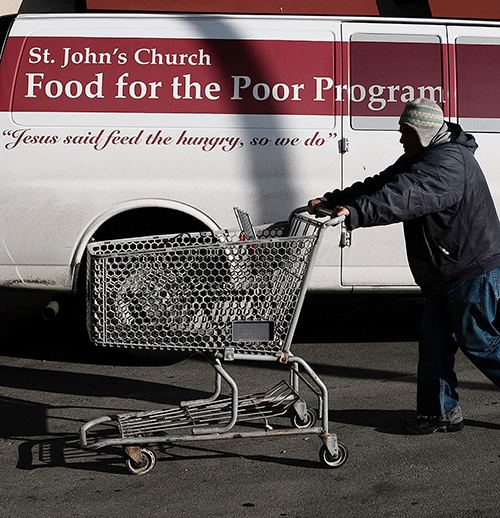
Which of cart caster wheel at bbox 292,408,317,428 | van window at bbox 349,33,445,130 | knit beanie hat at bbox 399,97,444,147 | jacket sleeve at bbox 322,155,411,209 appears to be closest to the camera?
knit beanie hat at bbox 399,97,444,147

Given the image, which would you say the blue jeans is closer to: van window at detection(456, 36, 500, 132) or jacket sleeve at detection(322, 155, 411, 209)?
jacket sleeve at detection(322, 155, 411, 209)

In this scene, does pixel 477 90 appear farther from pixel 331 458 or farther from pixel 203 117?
pixel 331 458

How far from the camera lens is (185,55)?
5273 millimetres

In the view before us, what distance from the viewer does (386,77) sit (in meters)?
5.38

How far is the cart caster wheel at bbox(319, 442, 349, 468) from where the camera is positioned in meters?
3.81

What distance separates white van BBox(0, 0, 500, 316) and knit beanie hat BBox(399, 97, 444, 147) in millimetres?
1421

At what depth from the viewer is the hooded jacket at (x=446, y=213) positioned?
3744 millimetres

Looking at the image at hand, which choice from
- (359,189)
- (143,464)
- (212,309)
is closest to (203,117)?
(359,189)

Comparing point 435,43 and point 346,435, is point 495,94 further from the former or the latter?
point 346,435

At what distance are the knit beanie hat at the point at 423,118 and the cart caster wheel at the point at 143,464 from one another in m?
1.97

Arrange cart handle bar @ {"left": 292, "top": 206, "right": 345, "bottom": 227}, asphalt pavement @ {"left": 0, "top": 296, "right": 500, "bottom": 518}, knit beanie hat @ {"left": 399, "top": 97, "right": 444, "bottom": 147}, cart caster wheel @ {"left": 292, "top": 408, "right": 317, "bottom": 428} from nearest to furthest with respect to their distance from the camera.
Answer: asphalt pavement @ {"left": 0, "top": 296, "right": 500, "bottom": 518} < cart handle bar @ {"left": 292, "top": 206, "right": 345, "bottom": 227} < knit beanie hat @ {"left": 399, "top": 97, "right": 444, "bottom": 147} < cart caster wheel @ {"left": 292, "top": 408, "right": 317, "bottom": 428}

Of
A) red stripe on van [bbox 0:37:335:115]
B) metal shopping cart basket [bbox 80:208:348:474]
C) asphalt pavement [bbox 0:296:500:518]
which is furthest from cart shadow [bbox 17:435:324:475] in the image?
red stripe on van [bbox 0:37:335:115]

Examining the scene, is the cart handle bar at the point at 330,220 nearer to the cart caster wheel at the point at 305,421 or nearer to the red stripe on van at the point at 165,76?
the cart caster wheel at the point at 305,421

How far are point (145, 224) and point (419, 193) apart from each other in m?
2.28
